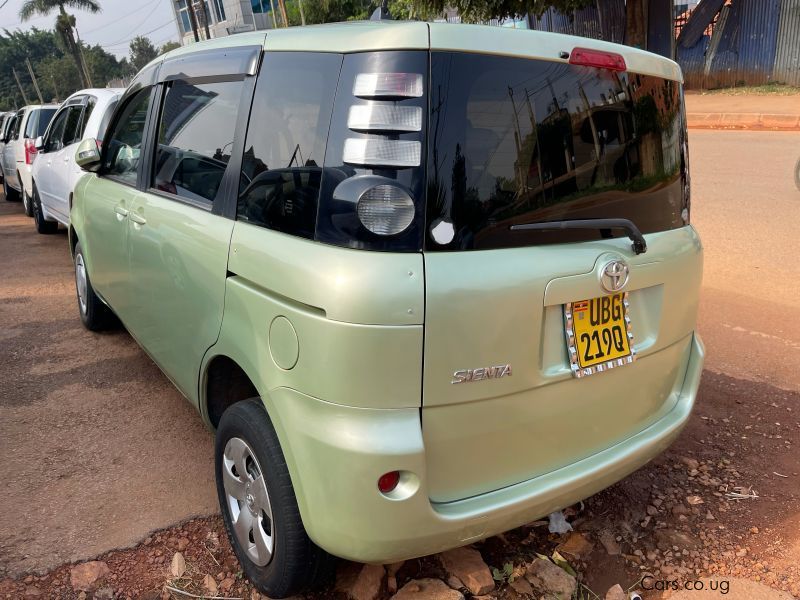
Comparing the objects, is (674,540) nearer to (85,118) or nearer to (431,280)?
(431,280)

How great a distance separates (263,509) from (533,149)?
4.79 feet

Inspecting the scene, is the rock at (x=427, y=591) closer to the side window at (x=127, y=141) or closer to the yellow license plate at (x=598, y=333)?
the yellow license plate at (x=598, y=333)

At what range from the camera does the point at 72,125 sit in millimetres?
7098

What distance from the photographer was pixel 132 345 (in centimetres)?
453

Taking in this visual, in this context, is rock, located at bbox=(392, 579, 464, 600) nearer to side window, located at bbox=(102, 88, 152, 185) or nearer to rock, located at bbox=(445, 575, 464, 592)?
rock, located at bbox=(445, 575, 464, 592)

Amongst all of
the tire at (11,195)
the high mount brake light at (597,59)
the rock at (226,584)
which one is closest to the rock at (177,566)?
the rock at (226,584)

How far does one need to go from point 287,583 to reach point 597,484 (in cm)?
109

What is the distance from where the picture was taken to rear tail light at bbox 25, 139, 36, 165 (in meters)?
9.10

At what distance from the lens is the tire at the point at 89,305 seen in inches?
179

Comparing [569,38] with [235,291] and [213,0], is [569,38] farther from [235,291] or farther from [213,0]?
[213,0]

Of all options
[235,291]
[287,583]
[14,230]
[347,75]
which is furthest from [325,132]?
[14,230]

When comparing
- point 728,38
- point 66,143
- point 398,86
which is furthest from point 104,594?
point 728,38

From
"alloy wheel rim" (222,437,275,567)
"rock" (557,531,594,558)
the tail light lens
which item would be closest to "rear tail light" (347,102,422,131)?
the tail light lens

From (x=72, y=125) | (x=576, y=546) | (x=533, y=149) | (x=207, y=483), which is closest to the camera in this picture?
(x=533, y=149)
